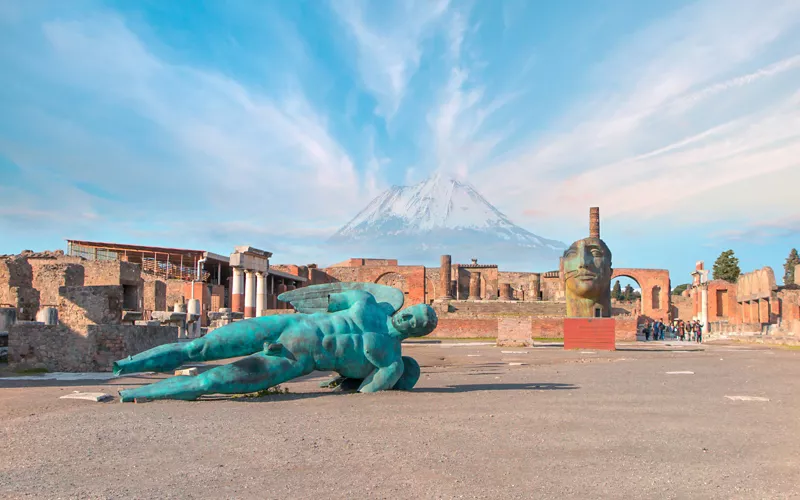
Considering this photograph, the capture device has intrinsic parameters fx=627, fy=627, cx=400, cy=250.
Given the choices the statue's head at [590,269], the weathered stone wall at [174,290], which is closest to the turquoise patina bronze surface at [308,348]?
the statue's head at [590,269]

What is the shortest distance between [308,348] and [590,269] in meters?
17.1

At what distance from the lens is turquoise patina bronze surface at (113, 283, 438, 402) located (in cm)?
647

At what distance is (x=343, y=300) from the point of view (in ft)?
25.4

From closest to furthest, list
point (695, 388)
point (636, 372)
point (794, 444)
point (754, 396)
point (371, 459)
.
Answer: point (371, 459) → point (794, 444) → point (754, 396) → point (695, 388) → point (636, 372)

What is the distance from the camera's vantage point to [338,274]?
51.5 metres

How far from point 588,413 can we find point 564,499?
3120 millimetres

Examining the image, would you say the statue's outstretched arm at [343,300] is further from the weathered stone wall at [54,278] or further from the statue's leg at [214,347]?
the weathered stone wall at [54,278]

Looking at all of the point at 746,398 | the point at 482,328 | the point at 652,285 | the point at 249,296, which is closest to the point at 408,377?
the point at 746,398

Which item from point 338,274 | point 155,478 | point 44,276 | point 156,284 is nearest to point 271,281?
point 338,274

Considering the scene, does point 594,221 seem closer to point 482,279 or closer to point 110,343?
point 482,279

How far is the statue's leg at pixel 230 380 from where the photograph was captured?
6352 millimetres

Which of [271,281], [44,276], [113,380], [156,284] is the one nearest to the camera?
[113,380]

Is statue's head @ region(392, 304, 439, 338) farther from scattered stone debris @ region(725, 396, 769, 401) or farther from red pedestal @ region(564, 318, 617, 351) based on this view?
red pedestal @ region(564, 318, 617, 351)

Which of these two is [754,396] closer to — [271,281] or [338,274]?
[271,281]
